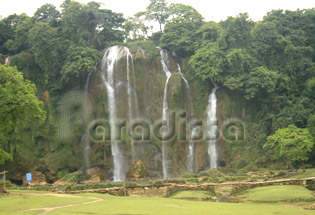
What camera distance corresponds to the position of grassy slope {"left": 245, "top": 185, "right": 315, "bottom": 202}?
18.6 meters

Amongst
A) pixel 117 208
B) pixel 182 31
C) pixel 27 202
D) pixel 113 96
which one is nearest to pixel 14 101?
pixel 27 202

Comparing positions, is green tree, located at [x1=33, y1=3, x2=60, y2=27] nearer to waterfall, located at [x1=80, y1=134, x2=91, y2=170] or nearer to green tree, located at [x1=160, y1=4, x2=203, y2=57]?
green tree, located at [x1=160, y1=4, x2=203, y2=57]

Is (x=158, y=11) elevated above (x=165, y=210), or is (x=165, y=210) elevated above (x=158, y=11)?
(x=158, y=11)

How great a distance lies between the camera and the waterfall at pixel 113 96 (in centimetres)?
3422

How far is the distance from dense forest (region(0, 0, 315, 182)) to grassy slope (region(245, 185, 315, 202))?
973cm

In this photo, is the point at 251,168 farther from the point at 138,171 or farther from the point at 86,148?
the point at 86,148

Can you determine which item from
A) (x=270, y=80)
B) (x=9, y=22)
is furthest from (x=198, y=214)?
(x=9, y=22)

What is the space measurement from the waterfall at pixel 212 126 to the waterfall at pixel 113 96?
796 centimetres

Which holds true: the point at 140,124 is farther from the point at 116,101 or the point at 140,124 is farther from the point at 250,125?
the point at 250,125

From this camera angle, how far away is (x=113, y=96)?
35469 millimetres

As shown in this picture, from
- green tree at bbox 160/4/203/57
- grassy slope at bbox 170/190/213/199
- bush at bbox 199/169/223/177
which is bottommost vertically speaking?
grassy slope at bbox 170/190/213/199

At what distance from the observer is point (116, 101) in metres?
35.3

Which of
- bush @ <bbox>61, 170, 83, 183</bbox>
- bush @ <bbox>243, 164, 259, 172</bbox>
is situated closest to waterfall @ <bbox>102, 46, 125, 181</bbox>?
bush @ <bbox>61, 170, 83, 183</bbox>

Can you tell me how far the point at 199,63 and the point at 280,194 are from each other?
1885cm
